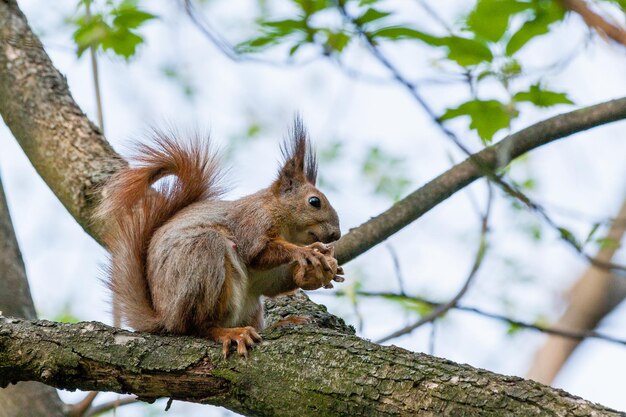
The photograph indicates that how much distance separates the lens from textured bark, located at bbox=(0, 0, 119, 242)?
3.73 m

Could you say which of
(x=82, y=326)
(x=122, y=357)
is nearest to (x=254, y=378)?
Answer: (x=122, y=357)

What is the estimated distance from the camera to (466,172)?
3256 millimetres

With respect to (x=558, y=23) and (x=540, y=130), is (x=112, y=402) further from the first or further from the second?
(x=558, y=23)

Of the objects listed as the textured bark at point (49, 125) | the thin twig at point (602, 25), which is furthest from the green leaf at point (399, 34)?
the textured bark at point (49, 125)

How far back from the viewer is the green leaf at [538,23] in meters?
1.39

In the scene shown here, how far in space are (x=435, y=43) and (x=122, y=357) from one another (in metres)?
1.51

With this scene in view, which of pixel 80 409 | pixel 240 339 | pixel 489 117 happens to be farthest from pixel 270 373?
pixel 80 409

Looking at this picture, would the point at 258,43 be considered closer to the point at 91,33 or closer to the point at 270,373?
the point at 270,373

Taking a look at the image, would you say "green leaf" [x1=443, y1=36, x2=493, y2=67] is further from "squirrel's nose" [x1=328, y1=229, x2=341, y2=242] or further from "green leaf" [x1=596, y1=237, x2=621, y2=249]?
"green leaf" [x1=596, y1=237, x2=621, y2=249]

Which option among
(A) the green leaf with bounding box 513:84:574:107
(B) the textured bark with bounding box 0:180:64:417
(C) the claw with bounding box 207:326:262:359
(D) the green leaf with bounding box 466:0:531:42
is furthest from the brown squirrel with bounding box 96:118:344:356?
(D) the green leaf with bounding box 466:0:531:42

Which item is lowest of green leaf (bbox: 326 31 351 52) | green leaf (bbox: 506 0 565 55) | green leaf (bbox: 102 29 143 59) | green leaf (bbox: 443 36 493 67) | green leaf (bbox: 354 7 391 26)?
green leaf (bbox: 354 7 391 26)

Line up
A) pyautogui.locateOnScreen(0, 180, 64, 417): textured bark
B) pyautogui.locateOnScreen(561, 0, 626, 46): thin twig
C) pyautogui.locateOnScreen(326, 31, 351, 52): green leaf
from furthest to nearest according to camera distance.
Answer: pyautogui.locateOnScreen(0, 180, 64, 417): textured bark < pyautogui.locateOnScreen(326, 31, 351, 52): green leaf < pyautogui.locateOnScreen(561, 0, 626, 46): thin twig

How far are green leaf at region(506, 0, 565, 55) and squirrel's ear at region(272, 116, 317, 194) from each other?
1.94 meters

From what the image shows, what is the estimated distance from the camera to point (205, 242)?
284 cm
